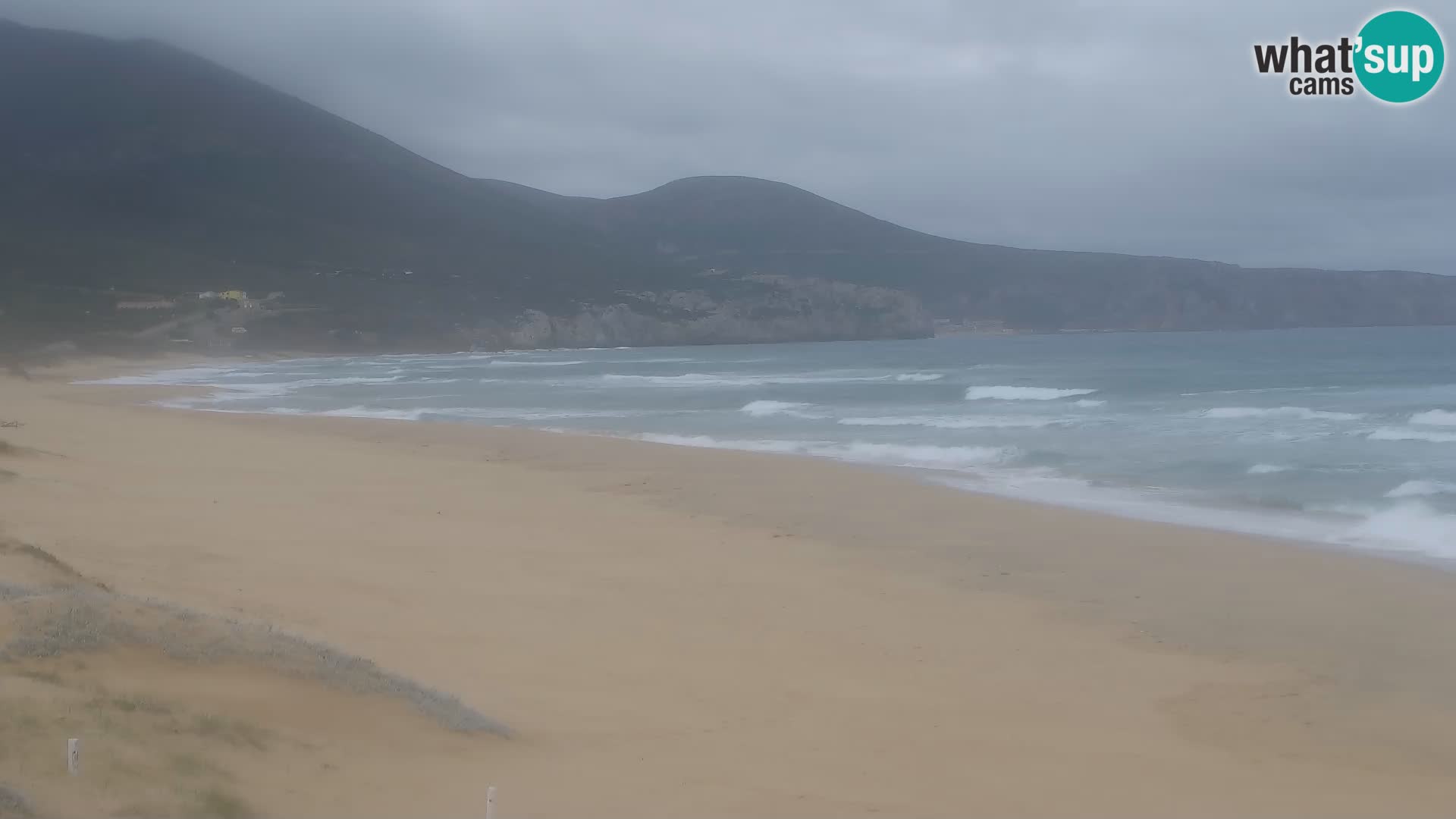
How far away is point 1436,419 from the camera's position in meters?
22.4

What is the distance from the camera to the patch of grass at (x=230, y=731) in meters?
3.91

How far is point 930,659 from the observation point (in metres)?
6.87

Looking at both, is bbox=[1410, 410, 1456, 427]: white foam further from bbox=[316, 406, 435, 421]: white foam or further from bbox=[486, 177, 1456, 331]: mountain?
→ bbox=[486, 177, 1456, 331]: mountain

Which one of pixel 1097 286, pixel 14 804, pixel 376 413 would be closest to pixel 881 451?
pixel 376 413

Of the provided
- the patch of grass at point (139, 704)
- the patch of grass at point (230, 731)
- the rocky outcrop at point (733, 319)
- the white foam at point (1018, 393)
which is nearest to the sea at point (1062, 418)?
the white foam at point (1018, 393)

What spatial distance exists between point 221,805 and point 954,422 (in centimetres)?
2246

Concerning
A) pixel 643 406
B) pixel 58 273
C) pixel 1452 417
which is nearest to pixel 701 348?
pixel 58 273

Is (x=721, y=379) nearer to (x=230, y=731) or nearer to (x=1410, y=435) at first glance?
(x=1410, y=435)

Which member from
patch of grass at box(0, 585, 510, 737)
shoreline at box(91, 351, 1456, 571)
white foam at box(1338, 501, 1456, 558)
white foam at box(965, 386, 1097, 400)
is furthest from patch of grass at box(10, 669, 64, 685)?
white foam at box(965, 386, 1097, 400)

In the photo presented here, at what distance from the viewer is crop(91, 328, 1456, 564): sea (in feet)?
44.9

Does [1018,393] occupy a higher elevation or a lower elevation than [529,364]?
lower

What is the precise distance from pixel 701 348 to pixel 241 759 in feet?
345

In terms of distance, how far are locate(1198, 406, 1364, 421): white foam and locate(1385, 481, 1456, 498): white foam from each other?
412 inches

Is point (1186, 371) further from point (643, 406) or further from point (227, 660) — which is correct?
point (227, 660)
